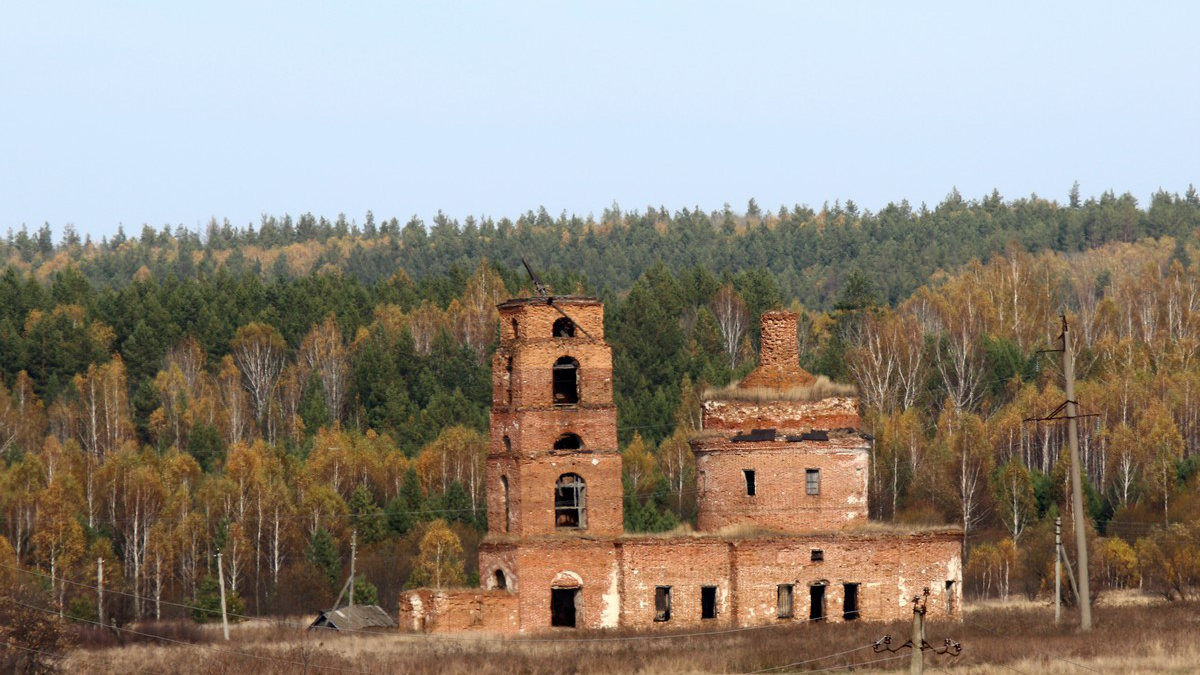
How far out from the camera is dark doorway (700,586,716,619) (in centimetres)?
4772

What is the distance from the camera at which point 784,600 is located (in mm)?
48156

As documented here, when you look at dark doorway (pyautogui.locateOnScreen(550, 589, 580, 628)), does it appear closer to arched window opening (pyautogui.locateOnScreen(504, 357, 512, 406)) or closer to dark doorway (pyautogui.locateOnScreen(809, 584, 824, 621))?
arched window opening (pyautogui.locateOnScreen(504, 357, 512, 406))

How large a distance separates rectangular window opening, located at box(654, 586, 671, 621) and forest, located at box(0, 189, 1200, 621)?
269 centimetres

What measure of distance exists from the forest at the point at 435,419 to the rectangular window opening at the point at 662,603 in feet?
8.82

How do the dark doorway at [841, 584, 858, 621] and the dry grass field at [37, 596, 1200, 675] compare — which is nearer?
the dry grass field at [37, 596, 1200, 675]

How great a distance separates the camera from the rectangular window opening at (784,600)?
1887 inches

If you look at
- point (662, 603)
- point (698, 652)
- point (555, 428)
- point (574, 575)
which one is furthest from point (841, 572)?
point (555, 428)

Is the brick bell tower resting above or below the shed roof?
above

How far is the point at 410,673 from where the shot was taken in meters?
39.1

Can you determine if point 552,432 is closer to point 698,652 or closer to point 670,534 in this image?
point 670,534

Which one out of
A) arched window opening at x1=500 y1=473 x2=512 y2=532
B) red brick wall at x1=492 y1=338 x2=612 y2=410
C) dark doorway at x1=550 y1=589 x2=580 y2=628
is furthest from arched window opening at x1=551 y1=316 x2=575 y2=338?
dark doorway at x1=550 y1=589 x2=580 y2=628

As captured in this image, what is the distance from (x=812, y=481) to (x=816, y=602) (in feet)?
9.64

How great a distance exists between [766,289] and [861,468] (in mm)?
59886

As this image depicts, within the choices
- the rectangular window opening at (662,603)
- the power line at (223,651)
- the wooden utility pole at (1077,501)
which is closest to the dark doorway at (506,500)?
the rectangular window opening at (662,603)
